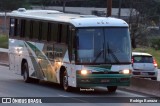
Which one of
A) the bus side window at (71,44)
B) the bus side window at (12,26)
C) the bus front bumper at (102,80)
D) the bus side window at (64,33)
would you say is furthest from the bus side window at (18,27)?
the bus front bumper at (102,80)

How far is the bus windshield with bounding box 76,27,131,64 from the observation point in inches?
914

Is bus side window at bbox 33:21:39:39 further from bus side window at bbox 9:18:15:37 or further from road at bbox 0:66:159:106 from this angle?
bus side window at bbox 9:18:15:37

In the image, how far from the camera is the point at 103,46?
2345cm

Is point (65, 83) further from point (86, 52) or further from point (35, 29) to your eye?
point (35, 29)

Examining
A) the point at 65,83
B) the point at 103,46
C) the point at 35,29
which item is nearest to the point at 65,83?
the point at 65,83

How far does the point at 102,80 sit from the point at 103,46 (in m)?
1.26

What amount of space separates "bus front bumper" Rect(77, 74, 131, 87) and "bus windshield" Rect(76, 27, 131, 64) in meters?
0.51

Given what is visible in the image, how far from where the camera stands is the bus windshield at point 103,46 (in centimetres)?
2322

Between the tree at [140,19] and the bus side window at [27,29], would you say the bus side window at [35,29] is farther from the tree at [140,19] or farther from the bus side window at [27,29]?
the tree at [140,19]

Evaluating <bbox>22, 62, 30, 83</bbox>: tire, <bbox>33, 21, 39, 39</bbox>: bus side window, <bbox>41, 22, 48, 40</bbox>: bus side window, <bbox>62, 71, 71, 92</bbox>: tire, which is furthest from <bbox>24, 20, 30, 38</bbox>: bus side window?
<bbox>62, 71, 71, 92</bbox>: tire

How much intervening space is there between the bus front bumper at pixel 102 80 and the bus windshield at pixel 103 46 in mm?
511

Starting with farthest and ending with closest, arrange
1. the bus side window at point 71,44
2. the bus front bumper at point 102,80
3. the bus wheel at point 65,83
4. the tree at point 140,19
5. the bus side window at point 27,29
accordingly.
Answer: the tree at point 140,19 < the bus side window at point 27,29 < the bus wheel at point 65,83 < the bus side window at point 71,44 < the bus front bumper at point 102,80

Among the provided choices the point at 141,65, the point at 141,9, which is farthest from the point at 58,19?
the point at 141,9

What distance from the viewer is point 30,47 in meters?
28.2
